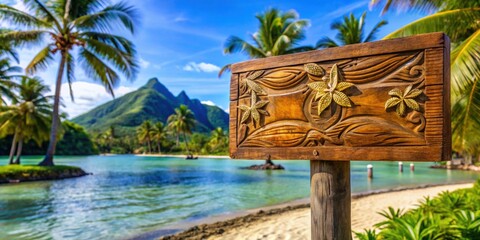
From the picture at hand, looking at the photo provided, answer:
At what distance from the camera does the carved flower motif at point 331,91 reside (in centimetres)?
201

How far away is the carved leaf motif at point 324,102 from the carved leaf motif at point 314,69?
6.2 inches

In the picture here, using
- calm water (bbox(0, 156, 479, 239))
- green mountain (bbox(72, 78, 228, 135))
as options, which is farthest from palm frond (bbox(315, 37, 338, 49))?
green mountain (bbox(72, 78, 228, 135))

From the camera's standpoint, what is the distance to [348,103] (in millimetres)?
1993

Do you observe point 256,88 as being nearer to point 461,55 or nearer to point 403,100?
point 403,100

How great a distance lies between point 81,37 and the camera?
18812mm

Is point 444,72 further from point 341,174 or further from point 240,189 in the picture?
point 240,189

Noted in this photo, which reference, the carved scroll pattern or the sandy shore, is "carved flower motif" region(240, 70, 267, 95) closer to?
the carved scroll pattern

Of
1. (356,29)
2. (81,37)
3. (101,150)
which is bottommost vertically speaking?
(101,150)

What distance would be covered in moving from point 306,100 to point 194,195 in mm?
11373

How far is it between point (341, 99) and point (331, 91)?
3.2 inches

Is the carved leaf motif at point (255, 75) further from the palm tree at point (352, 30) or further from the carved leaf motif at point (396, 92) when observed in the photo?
the palm tree at point (352, 30)

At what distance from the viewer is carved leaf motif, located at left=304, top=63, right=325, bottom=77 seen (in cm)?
210

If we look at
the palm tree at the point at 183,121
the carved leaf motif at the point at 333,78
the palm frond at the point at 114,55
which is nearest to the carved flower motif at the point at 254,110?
the carved leaf motif at the point at 333,78

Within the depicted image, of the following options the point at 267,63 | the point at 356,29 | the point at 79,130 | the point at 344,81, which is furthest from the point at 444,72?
the point at 79,130
